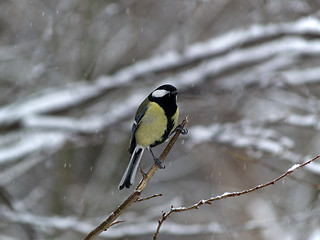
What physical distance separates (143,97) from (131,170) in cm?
399

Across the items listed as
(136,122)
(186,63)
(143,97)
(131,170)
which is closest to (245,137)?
(186,63)

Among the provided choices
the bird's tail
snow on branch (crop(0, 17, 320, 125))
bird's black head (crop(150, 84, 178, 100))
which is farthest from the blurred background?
bird's black head (crop(150, 84, 178, 100))

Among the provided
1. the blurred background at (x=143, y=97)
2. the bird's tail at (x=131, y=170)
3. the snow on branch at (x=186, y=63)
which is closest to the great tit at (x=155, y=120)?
the bird's tail at (x=131, y=170)

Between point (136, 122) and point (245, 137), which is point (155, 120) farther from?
point (245, 137)

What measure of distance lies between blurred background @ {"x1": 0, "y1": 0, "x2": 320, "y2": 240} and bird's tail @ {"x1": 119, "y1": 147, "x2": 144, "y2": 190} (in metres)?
1.96

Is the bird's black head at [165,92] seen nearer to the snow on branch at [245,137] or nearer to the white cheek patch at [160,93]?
the white cheek patch at [160,93]

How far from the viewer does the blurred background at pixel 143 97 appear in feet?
16.4

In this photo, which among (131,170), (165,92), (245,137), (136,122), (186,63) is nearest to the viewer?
(131,170)

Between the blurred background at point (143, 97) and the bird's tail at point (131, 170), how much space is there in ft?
6.42

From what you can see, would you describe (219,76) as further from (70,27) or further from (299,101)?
(70,27)

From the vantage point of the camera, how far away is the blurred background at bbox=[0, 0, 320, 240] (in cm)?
500

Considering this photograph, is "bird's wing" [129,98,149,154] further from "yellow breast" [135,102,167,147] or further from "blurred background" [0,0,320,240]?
"blurred background" [0,0,320,240]

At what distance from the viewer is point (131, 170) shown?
94.9 inches

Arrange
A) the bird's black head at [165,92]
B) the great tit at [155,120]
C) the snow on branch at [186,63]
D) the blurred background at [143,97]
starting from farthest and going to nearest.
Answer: the snow on branch at [186,63] < the blurred background at [143,97] < the great tit at [155,120] < the bird's black head at [165,92]
